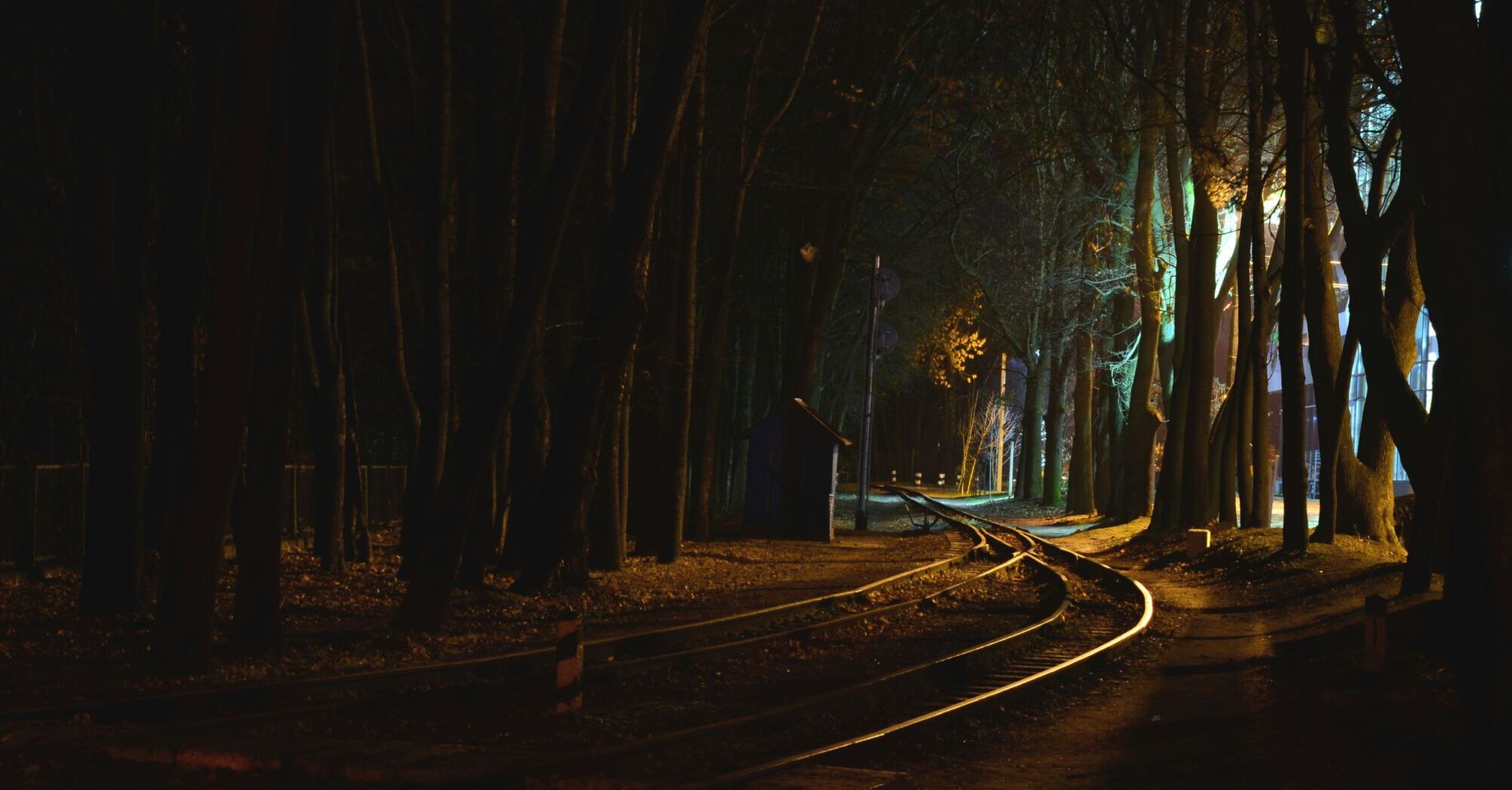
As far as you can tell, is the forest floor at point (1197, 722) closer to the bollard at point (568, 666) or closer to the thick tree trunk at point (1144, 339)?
the bollard at point (568, 666)

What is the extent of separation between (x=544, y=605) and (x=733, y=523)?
61.2 feet

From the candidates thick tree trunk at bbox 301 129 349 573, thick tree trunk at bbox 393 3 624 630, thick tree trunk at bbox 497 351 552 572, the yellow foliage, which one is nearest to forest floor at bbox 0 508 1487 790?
thick tree trunk at bbox 393 3 624 630

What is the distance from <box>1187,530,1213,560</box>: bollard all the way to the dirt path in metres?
9.41

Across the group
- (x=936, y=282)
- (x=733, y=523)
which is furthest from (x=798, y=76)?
(x=936, y=282)

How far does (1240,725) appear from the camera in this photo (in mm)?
9852

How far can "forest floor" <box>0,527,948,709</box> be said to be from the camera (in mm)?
10844

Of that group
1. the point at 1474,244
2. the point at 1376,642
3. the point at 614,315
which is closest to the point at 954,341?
the point at 614,315

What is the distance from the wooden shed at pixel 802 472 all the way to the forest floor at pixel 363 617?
14.3ft

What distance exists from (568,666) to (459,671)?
1.71 metres

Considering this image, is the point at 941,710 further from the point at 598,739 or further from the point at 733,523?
the point at 733,523

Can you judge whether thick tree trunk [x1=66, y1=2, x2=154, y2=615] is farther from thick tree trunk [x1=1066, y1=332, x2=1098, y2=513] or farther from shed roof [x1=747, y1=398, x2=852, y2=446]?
thick tree trunk [x1=1066, y1=332, x2=1098, y2=513]

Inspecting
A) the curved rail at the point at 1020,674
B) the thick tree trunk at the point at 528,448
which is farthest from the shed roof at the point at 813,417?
the thick tree trunk at the point at 528,448

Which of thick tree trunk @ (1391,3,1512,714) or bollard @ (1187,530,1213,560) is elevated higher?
thick tree trunk @ (1391,3,1512,714)

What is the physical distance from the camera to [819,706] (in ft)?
31.3
